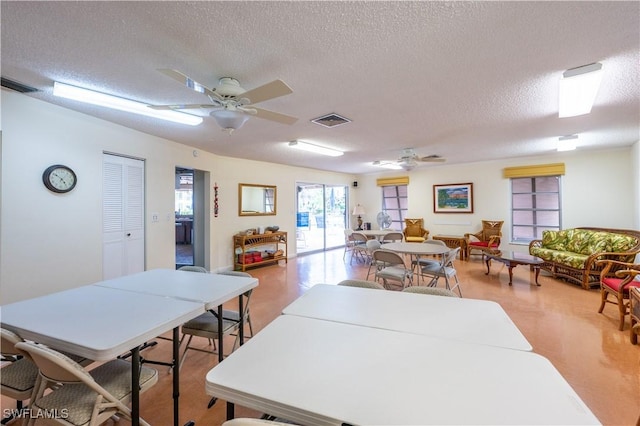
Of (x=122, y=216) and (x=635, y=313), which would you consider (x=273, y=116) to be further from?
(x=635, y=313)

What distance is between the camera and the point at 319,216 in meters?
8.17

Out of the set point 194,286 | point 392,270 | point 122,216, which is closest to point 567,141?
point 392,270

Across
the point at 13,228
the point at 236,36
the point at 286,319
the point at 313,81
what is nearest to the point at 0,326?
the point at 286,319

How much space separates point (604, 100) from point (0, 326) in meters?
5.21

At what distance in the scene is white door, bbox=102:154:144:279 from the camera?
343 centimetres

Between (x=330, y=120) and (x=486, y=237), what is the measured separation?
5.34 meters

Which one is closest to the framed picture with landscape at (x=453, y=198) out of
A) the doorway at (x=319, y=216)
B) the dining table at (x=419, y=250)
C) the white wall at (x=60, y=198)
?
the doorway at (x=319, y=216)

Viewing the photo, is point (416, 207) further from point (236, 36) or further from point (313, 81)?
point (236, 36)

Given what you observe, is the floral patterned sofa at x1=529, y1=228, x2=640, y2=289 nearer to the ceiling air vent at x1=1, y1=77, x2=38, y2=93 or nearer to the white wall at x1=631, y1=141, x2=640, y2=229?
the white wall at x1=631, y1=141, x2=640, y2=229

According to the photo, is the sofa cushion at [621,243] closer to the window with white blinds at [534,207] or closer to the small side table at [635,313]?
the window with white blinds at [534,207]

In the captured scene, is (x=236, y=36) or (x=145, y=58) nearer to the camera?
(x=236, y=36)

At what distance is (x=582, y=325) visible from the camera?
2.99m

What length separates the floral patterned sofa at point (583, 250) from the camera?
417 centimetres

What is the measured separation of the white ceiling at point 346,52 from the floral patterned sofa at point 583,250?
2.14 meters
